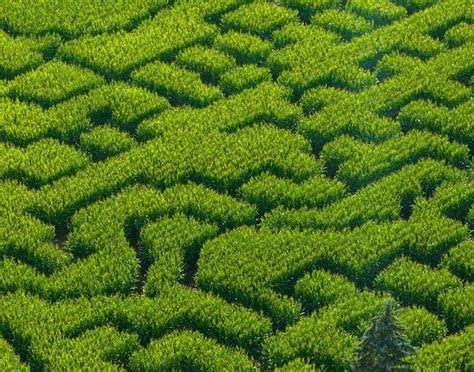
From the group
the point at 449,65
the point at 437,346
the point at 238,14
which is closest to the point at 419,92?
the point at 449,65

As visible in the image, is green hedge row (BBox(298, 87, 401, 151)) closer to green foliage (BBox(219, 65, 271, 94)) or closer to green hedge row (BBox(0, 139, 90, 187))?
green foliage (BBox(219, 65, 271, 94))

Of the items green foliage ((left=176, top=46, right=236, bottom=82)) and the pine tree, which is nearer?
the pine tree

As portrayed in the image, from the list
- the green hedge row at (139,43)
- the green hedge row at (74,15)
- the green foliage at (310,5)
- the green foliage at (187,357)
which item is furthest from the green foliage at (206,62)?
the green foliage at (187,357)

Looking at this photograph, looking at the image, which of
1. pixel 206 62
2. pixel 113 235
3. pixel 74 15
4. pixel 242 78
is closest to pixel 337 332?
pixel 113 235

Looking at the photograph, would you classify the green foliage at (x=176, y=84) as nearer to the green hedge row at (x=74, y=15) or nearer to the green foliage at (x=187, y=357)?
the green hedge row at (x=74, y=15)

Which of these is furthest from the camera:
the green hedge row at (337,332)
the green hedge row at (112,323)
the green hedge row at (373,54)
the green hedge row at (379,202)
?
the green hedge row at (373,54)

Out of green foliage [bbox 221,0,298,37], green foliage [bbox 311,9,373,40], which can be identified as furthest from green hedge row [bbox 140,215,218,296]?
green foliage [bbox 311,9,373,40]

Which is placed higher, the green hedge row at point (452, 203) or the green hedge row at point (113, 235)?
the green hedge row at point (452, 203)

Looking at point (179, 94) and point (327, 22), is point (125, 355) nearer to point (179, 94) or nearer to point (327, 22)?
point (179, 94)

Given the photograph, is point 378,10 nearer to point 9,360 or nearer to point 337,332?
point 337,332
